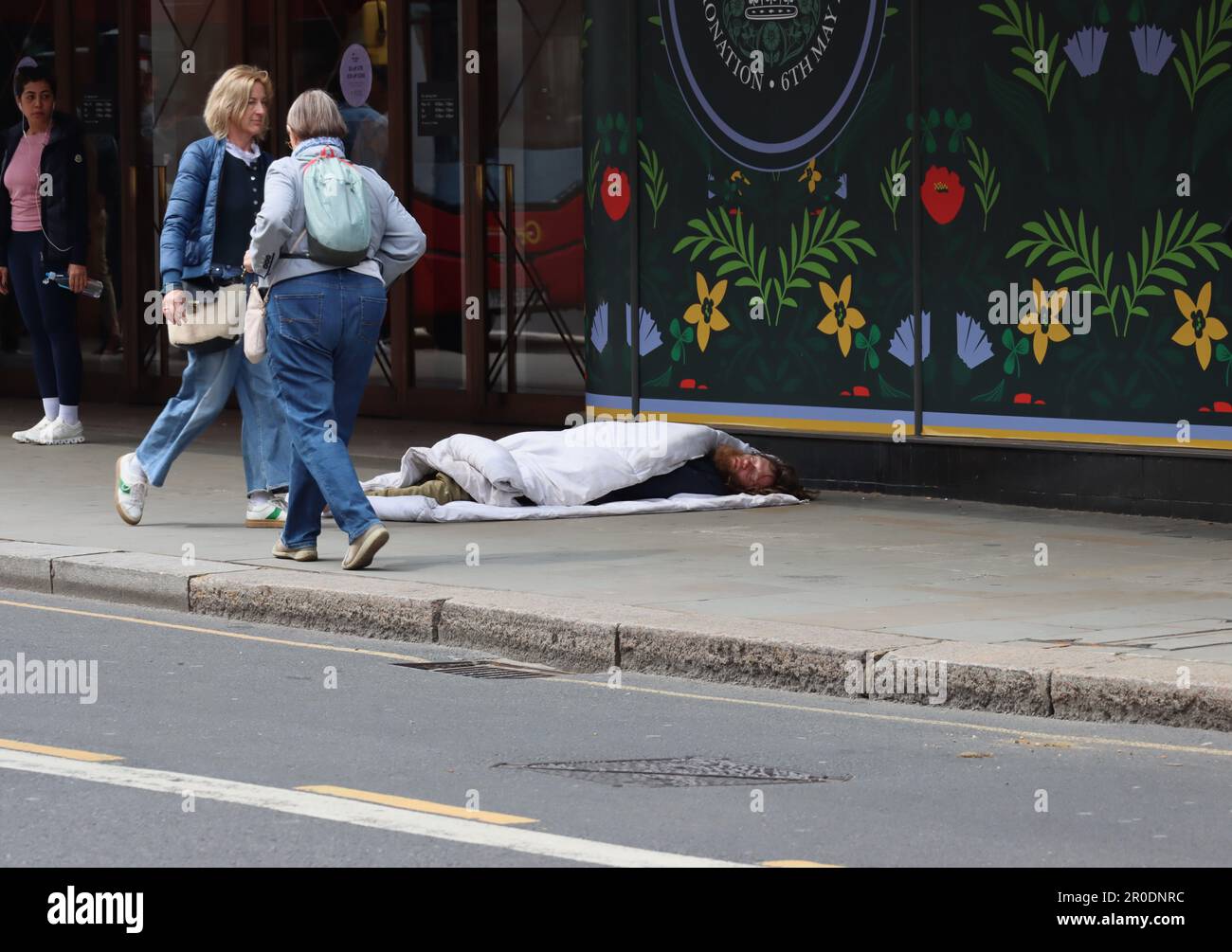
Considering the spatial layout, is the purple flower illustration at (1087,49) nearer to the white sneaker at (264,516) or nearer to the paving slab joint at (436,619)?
the white sneaker at (264,516)

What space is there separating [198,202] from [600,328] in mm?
3016

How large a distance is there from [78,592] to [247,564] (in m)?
0.70

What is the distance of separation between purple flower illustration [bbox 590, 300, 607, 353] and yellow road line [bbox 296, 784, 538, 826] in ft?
23.1

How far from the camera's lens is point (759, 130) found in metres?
12.2

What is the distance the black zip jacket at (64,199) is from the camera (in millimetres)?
14102

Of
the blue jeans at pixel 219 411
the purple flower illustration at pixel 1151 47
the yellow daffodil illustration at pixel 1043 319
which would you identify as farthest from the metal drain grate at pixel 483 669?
the purple flower illustration at pixel 1151 47

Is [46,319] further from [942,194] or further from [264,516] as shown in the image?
[942,194]

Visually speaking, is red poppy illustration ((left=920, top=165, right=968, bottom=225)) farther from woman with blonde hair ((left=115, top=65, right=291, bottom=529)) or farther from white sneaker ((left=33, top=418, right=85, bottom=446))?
white sneaker ((left=33, top=418, right=85, bottom=446))

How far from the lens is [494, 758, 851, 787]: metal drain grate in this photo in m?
6.15

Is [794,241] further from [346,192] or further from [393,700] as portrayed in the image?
[393,700]

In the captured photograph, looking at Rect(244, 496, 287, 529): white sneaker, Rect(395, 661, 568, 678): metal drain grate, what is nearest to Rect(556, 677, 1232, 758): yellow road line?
Rect(395, 661, 568, 678): metal drain grate

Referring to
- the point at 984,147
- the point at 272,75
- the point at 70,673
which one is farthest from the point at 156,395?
the point at 70,673

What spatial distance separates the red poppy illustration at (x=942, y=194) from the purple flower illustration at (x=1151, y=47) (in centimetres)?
109

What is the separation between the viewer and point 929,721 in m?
7.09
